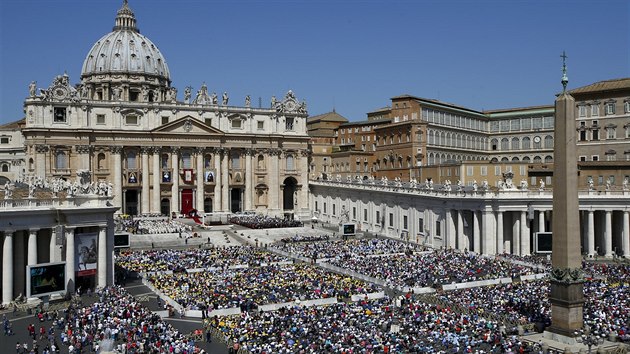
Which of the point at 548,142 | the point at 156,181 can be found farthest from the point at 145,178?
the point at 548,142

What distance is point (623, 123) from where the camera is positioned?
238 feet

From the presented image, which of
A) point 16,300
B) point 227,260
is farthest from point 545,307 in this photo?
point 16,300

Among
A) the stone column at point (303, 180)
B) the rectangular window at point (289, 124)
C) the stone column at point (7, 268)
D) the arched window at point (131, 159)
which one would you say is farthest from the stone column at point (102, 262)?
the rectangular window at point (289, 124)

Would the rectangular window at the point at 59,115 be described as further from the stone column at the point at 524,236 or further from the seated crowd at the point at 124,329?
the stone column at the point at 524,236

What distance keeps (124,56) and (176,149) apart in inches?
1181

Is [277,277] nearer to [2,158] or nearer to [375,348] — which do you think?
[375,348]

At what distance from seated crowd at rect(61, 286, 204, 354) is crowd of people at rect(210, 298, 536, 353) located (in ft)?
8.41

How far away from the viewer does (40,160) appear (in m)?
82.0

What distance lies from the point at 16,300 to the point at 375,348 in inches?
863

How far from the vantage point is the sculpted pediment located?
88.6m

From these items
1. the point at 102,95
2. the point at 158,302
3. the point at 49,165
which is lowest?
the point at 158,302

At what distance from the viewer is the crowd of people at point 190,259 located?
46.7 m

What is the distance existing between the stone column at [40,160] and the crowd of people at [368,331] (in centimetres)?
5799

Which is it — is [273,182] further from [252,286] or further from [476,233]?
[252,286]
